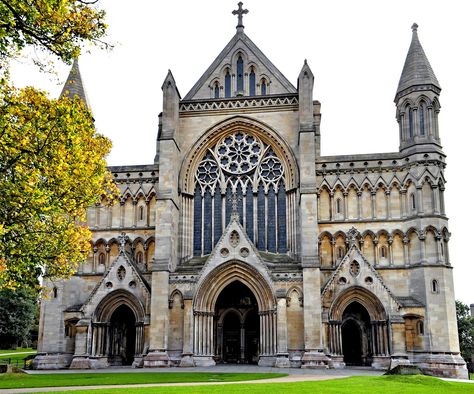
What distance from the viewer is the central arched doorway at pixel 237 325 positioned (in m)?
36.7

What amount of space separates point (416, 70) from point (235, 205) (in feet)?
50.3

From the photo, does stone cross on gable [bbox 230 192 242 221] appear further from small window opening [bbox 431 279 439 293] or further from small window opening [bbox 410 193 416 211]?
small window opening [bbox 431 279 439 293]

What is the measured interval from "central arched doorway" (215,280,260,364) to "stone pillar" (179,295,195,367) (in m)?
3.09

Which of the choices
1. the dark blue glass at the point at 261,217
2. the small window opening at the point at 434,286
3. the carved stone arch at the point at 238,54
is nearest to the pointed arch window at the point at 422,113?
the small window opening at the point at 434,286

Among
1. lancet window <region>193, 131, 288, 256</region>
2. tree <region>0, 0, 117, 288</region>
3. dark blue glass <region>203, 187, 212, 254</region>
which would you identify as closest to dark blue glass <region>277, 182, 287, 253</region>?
lancet window <region>193, 131, 288, 256</region>

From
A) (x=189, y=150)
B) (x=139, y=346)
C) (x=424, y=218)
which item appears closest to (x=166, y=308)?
(x=139, y=346)

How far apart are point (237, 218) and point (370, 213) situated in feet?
28.8

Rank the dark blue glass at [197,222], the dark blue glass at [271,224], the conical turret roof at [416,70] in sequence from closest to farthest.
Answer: the conical turret roof at [416,70], the dark blue glass at [271,224], the dark blue glass at [197,222]

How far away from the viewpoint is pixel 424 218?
3497 cm

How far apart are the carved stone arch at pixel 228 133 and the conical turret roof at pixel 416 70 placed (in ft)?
29.3

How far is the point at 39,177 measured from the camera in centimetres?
1859

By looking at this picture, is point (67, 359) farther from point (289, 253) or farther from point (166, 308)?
point (289, 253)

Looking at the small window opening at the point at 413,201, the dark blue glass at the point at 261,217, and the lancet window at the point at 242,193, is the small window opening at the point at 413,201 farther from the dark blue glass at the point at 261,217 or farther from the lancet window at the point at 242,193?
the dark blue glass at the point at 261,217

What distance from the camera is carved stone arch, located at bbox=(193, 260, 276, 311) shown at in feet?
112
